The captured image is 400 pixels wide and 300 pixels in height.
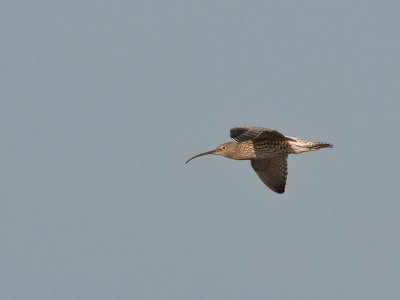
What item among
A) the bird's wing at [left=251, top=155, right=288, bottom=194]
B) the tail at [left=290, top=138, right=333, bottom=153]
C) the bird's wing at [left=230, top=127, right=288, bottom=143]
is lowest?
the bird's wing at [left=251, top=155, right=288, bottom=194]

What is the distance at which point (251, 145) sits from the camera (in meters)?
32.9

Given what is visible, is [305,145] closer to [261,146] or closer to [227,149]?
[261,146]

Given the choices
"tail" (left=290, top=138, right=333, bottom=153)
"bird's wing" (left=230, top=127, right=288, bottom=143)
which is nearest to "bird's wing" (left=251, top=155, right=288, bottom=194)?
"tail" (left=290, top=138, right=333, bottom=153)

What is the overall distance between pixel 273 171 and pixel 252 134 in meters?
3.96

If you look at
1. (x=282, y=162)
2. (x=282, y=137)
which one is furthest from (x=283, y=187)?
(x=282, y=137)

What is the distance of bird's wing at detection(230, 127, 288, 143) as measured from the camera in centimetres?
3092

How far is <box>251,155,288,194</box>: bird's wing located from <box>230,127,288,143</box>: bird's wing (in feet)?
8.43

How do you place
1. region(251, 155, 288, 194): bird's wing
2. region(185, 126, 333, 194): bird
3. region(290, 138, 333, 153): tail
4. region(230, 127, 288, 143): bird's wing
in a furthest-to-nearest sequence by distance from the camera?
region(251, 155, 288, 194): bird's wing
region(290, 138, 333, 153): tail
region(185, 126, 333, 194): bird
region(230, 127, 288, 143): bird's wing

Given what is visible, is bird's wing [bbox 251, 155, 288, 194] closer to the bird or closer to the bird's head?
the bird

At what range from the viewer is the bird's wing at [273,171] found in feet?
114

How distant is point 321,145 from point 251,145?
1.87m

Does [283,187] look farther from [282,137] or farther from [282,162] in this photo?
[282,137]

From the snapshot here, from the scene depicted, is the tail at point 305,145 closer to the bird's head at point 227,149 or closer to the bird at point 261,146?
the bird at point 261,146

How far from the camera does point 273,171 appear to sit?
115 ft
